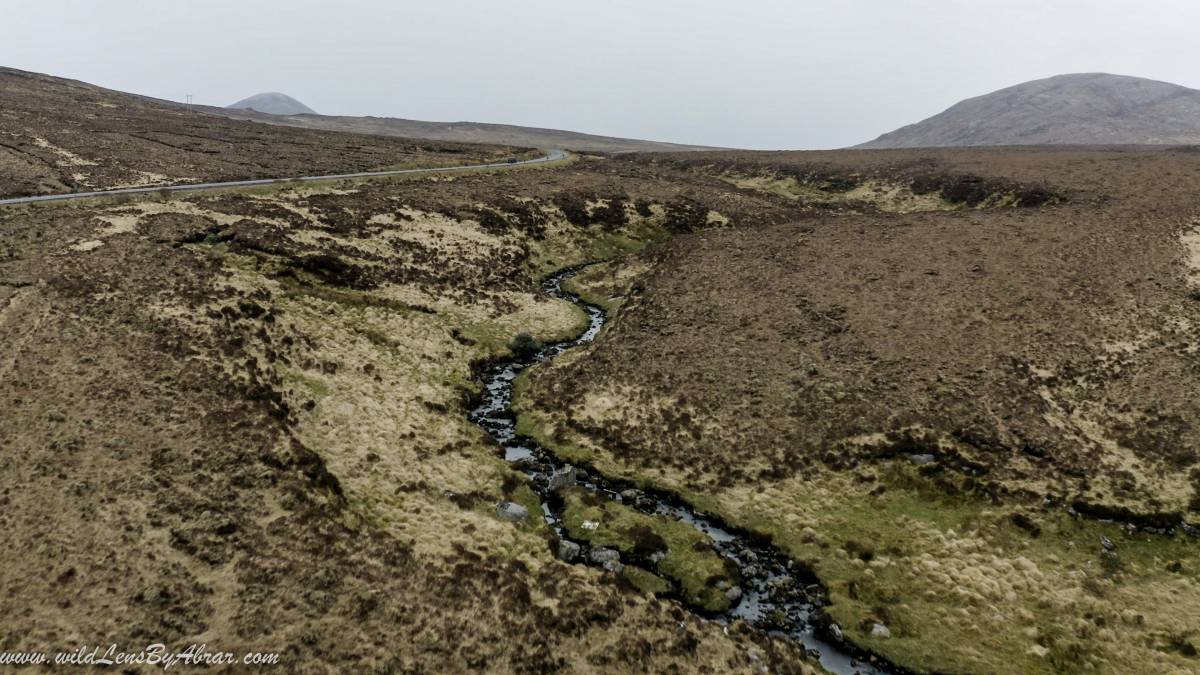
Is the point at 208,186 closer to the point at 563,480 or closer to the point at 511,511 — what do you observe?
the point at 563,480

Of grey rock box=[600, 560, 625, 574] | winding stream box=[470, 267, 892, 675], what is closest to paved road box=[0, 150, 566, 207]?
winding stream box=[470, 267, 892, 675]

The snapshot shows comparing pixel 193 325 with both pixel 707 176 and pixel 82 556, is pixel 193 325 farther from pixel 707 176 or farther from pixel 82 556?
pixel 707 176

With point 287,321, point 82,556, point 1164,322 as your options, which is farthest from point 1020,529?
point 287,321

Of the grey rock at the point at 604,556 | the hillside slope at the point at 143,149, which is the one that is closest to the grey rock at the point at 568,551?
the grey rock at the point at 604,556

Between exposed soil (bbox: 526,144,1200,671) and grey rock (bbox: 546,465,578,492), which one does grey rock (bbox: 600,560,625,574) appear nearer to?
grey rock (bbox: 546,465,578,492)

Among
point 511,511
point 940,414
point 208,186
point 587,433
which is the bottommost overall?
point 511,511

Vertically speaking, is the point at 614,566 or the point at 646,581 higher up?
the point at 614,566

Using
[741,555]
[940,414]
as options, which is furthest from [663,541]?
[940,414]
